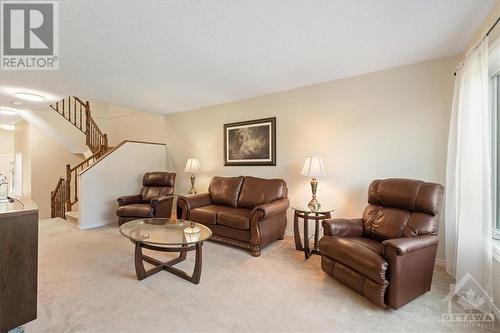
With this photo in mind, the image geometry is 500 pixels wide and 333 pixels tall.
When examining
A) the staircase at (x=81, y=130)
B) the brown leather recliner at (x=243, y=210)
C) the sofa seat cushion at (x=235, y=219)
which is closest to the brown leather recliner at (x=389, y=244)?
the brown leather recliner at (x=243, y=210)

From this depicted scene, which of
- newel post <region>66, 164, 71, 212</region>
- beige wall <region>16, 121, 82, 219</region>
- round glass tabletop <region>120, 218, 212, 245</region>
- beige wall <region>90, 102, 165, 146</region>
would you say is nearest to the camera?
round glass tabletop <region>120, 218, 212, 245</region>

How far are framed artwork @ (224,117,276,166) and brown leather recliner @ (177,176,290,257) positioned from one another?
1.54 ft

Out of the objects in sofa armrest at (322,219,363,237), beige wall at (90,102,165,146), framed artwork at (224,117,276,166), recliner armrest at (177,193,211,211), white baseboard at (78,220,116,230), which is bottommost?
white baseboard at (78,220,116,230)

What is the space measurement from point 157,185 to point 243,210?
231 centimetres

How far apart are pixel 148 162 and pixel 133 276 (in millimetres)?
3392

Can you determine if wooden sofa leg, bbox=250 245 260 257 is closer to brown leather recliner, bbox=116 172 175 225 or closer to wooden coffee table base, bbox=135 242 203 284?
wooden coffee table base, bbox=135 242 203 284

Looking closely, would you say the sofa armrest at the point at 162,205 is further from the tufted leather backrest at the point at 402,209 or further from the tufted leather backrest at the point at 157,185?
the tufted leather backrest at the point at 402,209

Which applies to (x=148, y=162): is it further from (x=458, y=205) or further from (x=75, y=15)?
(x=458, y=205)

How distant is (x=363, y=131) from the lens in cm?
317

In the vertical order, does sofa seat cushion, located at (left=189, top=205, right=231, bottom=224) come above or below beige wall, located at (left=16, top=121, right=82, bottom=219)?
below

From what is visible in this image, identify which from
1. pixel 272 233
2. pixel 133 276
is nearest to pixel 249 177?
pixel 272 233

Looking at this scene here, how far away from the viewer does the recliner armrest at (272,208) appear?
298 centimetres

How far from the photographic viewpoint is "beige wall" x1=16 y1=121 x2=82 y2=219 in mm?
6371

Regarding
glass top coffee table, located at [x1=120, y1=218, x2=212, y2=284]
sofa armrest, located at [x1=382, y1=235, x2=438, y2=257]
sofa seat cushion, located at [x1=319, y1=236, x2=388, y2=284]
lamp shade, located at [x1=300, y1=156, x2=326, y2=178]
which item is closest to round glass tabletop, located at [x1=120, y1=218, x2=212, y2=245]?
glass top coffee table, located at [x1=120, y1=218, x2=212, y2=284]
